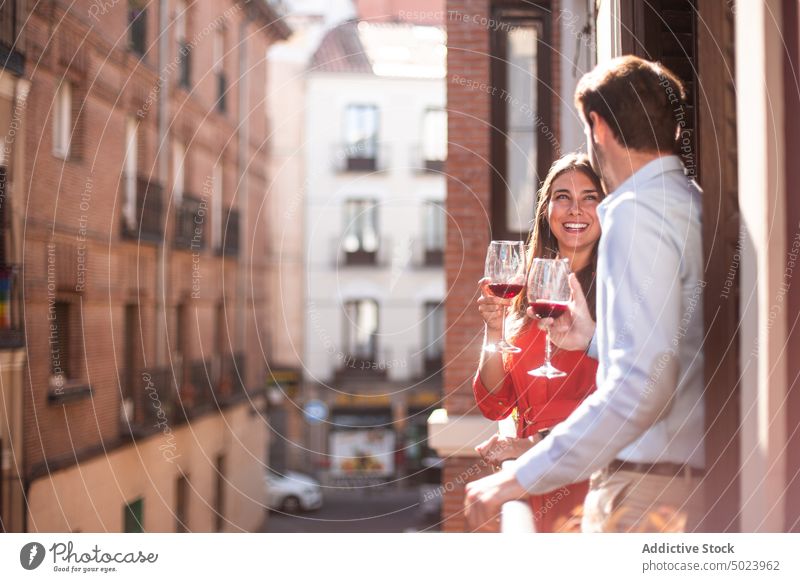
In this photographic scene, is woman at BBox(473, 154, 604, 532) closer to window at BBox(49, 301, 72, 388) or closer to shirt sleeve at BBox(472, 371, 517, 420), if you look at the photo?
shirt sleeve at BBox(472, 371, 517, 420)

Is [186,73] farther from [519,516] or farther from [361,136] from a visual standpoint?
[519,516]

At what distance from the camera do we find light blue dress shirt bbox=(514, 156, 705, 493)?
1.85m

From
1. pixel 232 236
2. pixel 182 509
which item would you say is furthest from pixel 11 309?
pixel 232 236

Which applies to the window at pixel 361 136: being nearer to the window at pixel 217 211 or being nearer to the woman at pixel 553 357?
the window at pixel 217 211

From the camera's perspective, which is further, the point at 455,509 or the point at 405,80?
the point at 405,80

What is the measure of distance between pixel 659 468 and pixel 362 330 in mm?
5976

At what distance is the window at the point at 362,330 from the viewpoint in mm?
7566

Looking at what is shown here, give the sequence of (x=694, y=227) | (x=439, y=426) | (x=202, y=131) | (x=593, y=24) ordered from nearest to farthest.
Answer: (x=694, y=227) < (x=593, y=24) < (x=439, y=426) < (x=202, y=131)

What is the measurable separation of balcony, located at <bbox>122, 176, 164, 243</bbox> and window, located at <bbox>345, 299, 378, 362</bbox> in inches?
117

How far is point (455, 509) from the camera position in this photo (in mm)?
3281

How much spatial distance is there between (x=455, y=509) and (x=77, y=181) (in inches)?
73.5

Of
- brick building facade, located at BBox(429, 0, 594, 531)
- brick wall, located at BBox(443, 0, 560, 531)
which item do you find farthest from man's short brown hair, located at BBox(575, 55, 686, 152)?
brick wall, located at BBox(443, 0, 560, 531)
